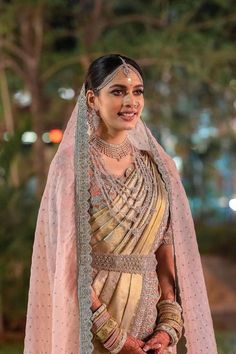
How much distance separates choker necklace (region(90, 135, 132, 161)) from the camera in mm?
2645

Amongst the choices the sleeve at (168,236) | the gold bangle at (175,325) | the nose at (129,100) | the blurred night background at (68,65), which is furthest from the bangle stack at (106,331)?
the blurred night background at (68,65)

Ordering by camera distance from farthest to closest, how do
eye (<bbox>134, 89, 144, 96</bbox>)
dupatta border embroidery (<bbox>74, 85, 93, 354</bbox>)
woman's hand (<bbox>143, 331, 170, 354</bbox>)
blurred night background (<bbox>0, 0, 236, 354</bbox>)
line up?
blurred night background (<bbox>0, 0, 236, 354</bbox>)
eye (<bbox>134, 89, 144, 96</bbox>)
woman's hand (<bbox>143, 331, 170, 354</bbox>)
dupatta border embroidery (<bbox>74, 85, 93, 354</bbox>)

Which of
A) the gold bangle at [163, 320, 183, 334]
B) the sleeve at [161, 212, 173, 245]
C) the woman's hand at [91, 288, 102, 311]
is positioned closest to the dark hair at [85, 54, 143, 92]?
the sleeve at [161, 212, 173, 245]

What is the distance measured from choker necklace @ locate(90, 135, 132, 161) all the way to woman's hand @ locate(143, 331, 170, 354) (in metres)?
0.57

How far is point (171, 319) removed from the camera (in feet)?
8.55

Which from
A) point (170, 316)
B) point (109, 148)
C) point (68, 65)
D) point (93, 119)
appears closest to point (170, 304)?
point (170, 316)

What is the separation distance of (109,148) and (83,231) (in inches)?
12.3

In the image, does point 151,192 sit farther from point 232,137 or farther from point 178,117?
point 232,137

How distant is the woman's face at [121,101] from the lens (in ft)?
8.50

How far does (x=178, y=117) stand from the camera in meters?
16.9

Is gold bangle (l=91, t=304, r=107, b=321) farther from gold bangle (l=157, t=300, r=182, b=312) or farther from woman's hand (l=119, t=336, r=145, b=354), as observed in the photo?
gold bangle (l=157, t=300, r=182, b=312)

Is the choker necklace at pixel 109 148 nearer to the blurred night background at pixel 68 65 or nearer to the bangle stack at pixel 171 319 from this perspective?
the bangle stack at pixel 171 319

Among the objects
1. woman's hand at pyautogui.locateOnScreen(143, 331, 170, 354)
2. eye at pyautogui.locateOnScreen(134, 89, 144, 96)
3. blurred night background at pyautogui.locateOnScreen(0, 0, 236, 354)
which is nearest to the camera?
woman's hand at pyautogui.locateOnScreen(143, 331, 170, 354)

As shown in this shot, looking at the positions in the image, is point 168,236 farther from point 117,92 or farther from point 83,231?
point 117,92
